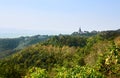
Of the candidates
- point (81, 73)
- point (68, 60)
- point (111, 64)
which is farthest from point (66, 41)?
point (81, 73)

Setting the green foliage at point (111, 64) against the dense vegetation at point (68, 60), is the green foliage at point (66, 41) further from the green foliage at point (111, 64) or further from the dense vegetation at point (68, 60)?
the green foliage at point (111, 64)

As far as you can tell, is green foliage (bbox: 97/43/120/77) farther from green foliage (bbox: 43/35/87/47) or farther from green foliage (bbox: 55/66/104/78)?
green foliage (bbox: 43/35/87/47)

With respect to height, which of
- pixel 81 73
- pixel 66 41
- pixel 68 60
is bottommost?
pixel 68 60

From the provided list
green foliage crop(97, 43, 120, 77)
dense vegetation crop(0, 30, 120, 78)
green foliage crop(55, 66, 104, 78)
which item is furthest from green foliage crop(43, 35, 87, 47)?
green foliage crop(55, 66, 104, 78)

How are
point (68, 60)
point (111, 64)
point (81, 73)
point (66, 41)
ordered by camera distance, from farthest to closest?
point (66, 41), point (68, 60), point (111, 64), point (81, 73)

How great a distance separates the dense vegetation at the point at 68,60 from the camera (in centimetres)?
4309

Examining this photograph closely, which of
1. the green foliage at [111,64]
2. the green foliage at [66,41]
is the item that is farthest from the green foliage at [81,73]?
the green foliage at [66,41]

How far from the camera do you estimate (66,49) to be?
521ft

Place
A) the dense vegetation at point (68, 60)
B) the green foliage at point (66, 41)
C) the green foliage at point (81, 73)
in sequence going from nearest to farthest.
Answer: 1. the green foliage at point (81, 73)
2. the dense vegetation at point (68, 60)
3. the green foliage at point (66, 41)

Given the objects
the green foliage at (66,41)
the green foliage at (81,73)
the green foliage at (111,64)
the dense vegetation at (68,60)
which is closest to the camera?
the green foliage at (81,73)

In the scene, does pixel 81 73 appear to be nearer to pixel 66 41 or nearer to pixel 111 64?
pixel 111 64

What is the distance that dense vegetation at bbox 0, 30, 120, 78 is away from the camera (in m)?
43.1

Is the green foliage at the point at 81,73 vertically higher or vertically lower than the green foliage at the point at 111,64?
higher

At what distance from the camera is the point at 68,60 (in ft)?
445
